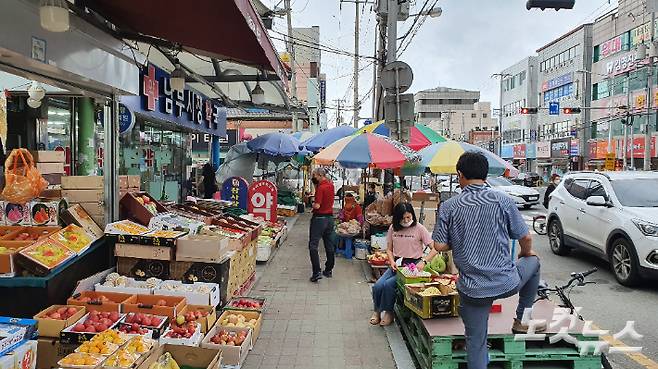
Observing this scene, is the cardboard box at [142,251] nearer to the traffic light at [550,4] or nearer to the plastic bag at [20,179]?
the plastic bag at [20,179]

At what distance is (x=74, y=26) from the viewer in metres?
4.75

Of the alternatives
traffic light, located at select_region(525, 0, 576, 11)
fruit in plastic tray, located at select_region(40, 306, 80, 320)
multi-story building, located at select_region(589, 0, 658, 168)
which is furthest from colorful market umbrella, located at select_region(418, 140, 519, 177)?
multi-story building, located at select_region(589, 0, 658, 168)

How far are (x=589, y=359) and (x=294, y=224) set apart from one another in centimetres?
1211

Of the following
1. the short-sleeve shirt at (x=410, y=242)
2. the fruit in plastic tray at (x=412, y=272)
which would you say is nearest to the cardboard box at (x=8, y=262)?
the fruit in plastic tray at (x=412, y=272)

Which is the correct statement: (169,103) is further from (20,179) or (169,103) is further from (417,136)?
(417,136)

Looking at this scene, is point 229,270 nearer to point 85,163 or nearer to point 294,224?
point 85,163

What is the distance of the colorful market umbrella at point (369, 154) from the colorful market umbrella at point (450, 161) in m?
0.34

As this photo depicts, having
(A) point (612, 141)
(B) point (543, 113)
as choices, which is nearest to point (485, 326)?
(A) point (612, 141)

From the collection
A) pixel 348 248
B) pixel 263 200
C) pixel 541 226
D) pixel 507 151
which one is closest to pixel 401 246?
pixel 348 248

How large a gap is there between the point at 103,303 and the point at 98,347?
1072mm

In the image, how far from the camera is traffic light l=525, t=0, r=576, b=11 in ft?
20.6

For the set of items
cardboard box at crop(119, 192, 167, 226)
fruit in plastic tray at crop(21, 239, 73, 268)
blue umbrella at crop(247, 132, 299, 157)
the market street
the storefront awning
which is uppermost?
the storefront awning

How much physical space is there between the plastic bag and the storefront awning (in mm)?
1717

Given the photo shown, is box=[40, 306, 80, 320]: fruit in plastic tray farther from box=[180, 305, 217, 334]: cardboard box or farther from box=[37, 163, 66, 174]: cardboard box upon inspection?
box=[37, 163, 66, 174]: cardboard box
